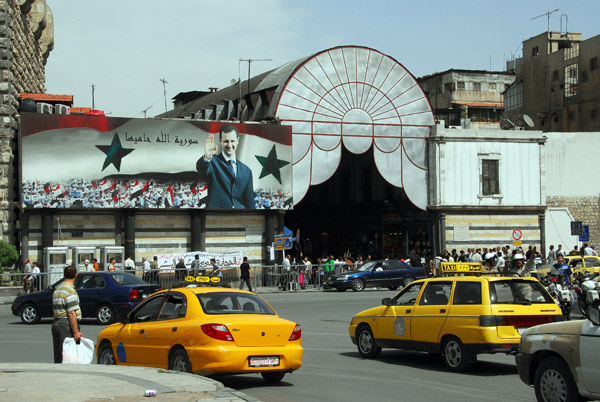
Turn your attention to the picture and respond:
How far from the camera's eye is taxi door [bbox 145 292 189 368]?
470 inches

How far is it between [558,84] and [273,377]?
60.7 meters

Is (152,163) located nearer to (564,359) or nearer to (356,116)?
(356,116)

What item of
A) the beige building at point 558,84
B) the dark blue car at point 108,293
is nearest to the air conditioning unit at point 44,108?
the dark blue car at point 108,293

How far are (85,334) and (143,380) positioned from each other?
9687 millimetres

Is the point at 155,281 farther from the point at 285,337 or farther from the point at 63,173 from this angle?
the point at 285,337

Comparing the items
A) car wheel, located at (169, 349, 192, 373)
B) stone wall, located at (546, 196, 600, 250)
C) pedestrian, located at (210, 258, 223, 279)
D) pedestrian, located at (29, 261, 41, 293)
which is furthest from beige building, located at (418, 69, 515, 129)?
car wheel, located at (169, 349, 192, 373)

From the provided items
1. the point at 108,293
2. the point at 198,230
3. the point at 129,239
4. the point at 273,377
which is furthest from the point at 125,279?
the point at 198,230

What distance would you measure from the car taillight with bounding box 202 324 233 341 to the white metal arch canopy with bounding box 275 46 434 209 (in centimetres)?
3030

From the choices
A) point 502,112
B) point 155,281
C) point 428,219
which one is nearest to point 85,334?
point 155,281

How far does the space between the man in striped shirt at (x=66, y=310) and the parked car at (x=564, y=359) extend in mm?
5861

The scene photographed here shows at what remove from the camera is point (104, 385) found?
405 inches

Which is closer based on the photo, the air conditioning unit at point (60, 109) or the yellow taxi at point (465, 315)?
the yellow taxi at point (465, 315)

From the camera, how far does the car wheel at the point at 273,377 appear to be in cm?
1241

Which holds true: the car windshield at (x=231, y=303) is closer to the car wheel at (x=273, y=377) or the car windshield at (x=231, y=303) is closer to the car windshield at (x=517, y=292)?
the car wheel at (x=273, y=377)
